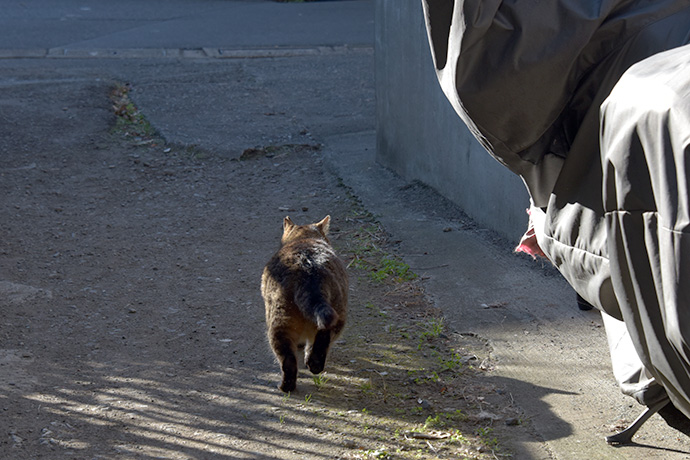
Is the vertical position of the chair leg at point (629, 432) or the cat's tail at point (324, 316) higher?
the cat's tail at point (324, 316)

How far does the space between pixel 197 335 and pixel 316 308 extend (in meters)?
1.20

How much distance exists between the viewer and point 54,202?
22.9 ft

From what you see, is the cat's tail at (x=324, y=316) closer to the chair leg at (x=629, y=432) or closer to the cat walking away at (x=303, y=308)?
the cat walking away at (x=303, y=308)

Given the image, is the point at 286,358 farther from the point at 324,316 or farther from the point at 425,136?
the point at 425,136

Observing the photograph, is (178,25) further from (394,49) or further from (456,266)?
(456,266)

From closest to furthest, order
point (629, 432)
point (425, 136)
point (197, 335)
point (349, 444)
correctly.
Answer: point (629, 432) → point (349, 444) → point (197, 335) → point (425, 136)

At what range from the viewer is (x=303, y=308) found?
3801mm

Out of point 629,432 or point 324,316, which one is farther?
point 324,316

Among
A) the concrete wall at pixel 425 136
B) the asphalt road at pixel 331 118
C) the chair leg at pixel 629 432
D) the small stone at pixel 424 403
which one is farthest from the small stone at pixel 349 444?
the concrete wall at pixel 425 136

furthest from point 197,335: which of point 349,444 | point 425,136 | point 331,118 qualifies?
point 331,118

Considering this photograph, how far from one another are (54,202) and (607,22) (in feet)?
18.8

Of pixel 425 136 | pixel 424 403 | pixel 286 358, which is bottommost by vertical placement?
pixel 424 403

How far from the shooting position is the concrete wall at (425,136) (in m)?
5.77

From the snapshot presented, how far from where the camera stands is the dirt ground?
11.6 ft
